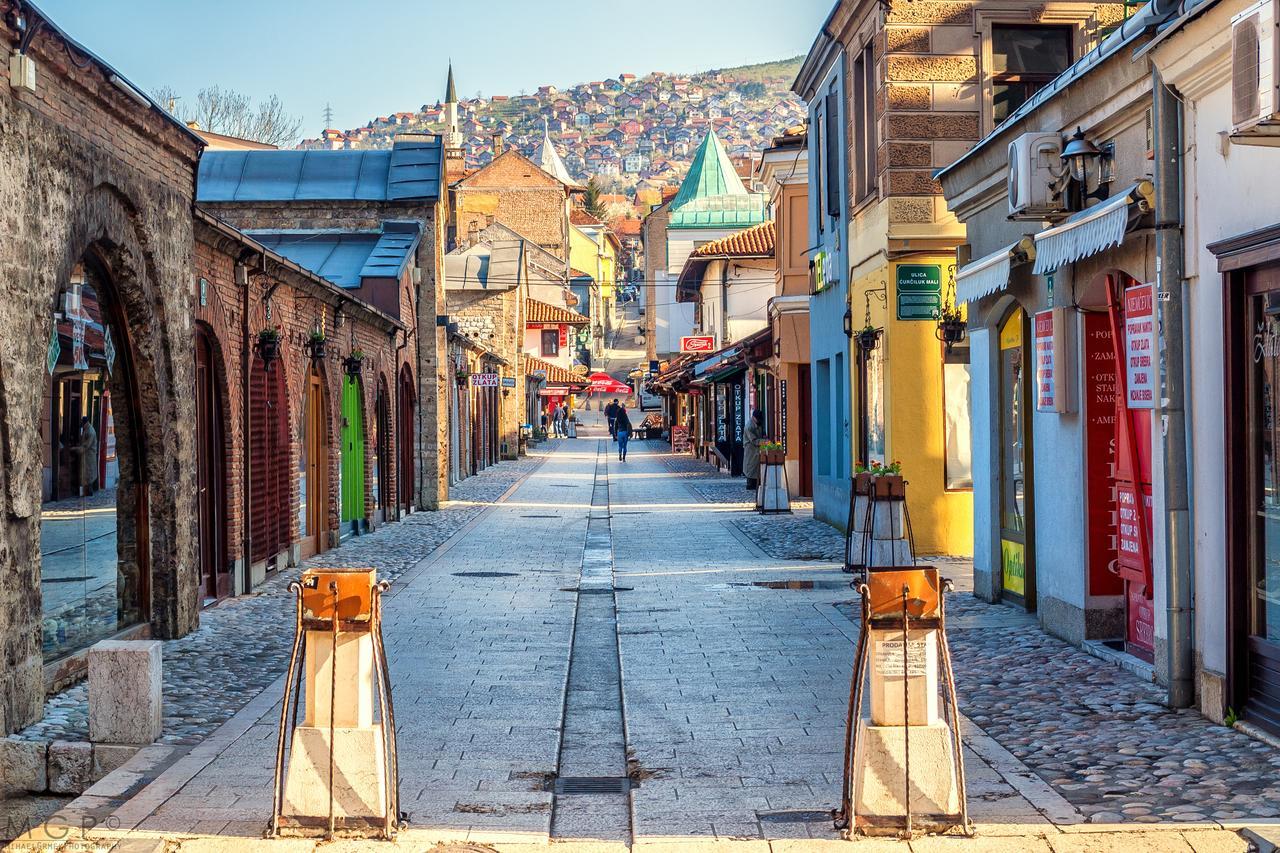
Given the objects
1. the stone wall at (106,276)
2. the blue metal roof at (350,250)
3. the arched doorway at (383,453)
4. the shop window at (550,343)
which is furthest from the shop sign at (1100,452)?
the shop window at (550,343)

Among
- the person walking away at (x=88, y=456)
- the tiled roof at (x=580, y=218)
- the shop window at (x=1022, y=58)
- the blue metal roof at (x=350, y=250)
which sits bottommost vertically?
the person walking away at (x=88, y=456)

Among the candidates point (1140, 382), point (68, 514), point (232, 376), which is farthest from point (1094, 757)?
point (232, 376)

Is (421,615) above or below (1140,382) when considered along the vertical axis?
below

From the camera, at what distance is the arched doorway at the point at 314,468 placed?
18.2m

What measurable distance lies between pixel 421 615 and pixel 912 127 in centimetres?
817

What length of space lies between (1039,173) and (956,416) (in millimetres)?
7427

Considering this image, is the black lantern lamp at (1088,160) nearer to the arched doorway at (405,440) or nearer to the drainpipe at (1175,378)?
the drainpipe at (1175,378)

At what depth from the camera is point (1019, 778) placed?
6691 mm

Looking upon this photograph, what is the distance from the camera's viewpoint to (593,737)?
8.08 metres

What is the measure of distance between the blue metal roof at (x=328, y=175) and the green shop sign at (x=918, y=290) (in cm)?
1167

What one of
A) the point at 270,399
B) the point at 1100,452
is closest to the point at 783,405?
the point at 270,399

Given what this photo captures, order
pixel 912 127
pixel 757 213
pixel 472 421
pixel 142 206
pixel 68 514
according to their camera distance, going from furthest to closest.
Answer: pixel 757 213, pixel 472 421, pixel 912 127, pixel 142 206, pixel 68 514

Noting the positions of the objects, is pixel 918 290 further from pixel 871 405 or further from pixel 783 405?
pixel 783 405

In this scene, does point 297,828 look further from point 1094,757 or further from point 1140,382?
point 1140,382
